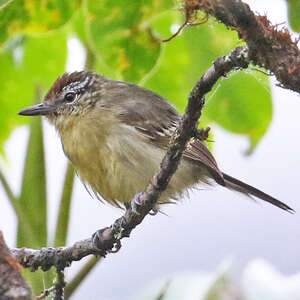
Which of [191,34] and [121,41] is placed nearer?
[121,41]

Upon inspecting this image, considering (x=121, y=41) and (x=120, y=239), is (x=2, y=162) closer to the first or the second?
(x=120, y=239)

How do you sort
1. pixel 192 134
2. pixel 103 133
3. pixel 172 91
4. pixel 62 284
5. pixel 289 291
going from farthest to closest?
pixel 103 133, pixel 172 91, pixel 62 284, pixel 289 291, pixel 192 134

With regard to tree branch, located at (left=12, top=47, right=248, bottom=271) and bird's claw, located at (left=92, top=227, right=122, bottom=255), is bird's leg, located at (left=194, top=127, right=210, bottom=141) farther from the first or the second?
bird's claw, located at (left=92, top=227, right=122, bottom=255)

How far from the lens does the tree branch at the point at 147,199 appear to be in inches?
77.0

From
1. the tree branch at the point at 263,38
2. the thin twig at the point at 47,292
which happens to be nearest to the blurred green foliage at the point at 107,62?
the thin twig at the point at 47,292

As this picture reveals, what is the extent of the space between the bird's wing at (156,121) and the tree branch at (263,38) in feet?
5.84

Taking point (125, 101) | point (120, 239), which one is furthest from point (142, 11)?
point (125, 101)

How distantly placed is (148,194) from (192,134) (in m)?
0.45

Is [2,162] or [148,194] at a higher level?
[2,162]

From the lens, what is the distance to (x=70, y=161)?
12.6 ft

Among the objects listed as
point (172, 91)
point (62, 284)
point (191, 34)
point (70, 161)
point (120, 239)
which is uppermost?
point (191, 34)

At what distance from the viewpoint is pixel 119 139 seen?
12.0 feet

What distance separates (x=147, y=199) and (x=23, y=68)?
131cm

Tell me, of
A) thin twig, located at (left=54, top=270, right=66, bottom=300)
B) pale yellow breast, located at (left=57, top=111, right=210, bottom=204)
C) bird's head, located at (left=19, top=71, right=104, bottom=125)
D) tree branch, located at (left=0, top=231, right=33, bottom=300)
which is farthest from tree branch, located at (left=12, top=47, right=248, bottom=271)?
bird's head, located at (left=19, top=71, right=104, bottom=125)
